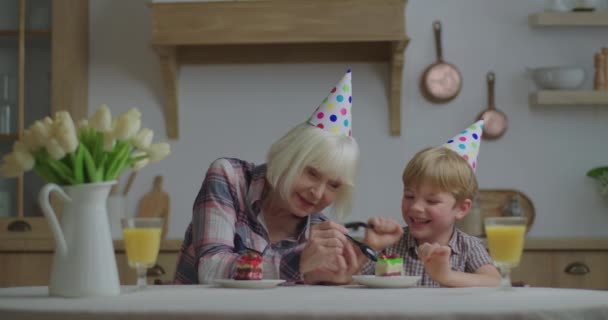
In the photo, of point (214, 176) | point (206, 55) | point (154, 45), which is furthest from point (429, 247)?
point (206, 55)

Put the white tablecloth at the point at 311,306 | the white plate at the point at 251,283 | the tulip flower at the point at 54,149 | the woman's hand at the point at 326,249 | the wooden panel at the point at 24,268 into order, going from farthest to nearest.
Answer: the wooden panel at the point at 24,268
the woman's hand at the point at 326,249
the white plate at the point at 251,283
the tulip flower at the point at 54,149
the white tablecloth at the point at 311,306

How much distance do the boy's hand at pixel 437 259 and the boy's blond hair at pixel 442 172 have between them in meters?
0.42

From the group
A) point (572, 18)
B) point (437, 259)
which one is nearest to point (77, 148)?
point (437, 259)

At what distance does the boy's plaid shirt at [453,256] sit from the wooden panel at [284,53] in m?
1.72

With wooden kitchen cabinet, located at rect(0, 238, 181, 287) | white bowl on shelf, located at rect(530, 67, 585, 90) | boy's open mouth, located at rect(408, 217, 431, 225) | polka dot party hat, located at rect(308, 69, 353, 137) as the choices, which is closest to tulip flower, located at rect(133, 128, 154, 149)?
polka dot party hat, located at rect(308, 69, 353, 137)

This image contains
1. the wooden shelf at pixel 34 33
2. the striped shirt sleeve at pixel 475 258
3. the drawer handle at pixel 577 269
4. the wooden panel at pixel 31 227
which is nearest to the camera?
the striped shirt sleeve at pixel 475 258

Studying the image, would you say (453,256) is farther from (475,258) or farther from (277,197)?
(277,197)

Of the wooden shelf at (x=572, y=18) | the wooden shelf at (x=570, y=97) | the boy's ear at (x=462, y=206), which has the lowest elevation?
the boy's ear at (x=462, y=206)

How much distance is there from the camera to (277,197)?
2176 millimetres

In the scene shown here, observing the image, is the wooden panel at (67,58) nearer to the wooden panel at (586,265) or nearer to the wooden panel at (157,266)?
the wooden panel at (157,266)

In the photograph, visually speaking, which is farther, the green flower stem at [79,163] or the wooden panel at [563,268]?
the wooden panel at [563,268]

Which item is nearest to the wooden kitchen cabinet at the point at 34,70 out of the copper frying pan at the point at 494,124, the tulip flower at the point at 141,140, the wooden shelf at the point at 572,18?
the copper frying pan at the point at 494,124

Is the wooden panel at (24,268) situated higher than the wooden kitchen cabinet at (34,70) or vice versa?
the wooden kitchen cabinet at (34,70)

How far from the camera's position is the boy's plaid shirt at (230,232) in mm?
1859
